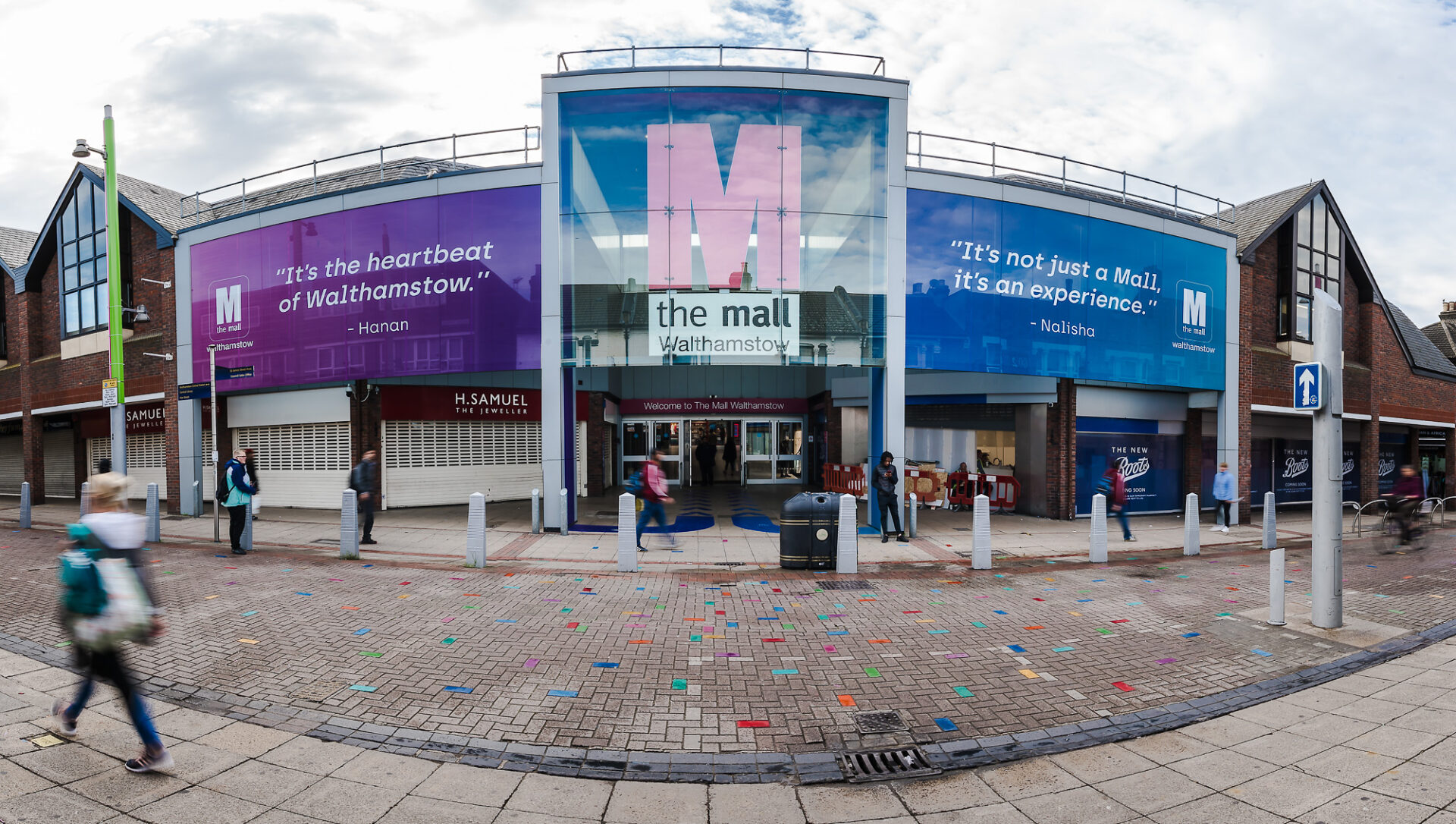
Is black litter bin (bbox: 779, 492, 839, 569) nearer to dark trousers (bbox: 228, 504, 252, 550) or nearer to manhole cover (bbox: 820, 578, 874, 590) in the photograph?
manhole cover (bbox: 820, 578, 874, 590)

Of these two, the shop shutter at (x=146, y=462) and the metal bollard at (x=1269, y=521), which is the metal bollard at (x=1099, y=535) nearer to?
the metal bollard at (x=1269, y=521)

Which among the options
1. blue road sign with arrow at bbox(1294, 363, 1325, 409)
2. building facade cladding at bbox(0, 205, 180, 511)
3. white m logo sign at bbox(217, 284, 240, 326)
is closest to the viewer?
blue road sign with arrow at bbox(1294, 363, 1325, 409)

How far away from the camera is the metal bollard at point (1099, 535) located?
10992 mm

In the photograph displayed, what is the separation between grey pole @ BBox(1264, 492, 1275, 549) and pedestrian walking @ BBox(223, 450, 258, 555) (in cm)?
1878

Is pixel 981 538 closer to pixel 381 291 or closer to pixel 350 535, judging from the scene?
pixel 350 535

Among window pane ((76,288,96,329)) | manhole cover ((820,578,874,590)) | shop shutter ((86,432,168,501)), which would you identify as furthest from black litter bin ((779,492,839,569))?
window pane ((76,288,96,329))

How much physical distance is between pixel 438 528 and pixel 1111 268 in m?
17.2

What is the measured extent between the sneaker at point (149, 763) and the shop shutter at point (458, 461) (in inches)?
559

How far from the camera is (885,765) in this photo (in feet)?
13.7

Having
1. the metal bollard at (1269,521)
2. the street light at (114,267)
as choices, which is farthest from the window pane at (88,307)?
the metal bollard at (1269,521)

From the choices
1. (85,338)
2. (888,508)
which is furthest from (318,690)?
(85,338)

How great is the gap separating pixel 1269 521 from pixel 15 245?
135ft

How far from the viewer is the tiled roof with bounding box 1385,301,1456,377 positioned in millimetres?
23422

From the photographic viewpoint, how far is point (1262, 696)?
5250 millimetres
